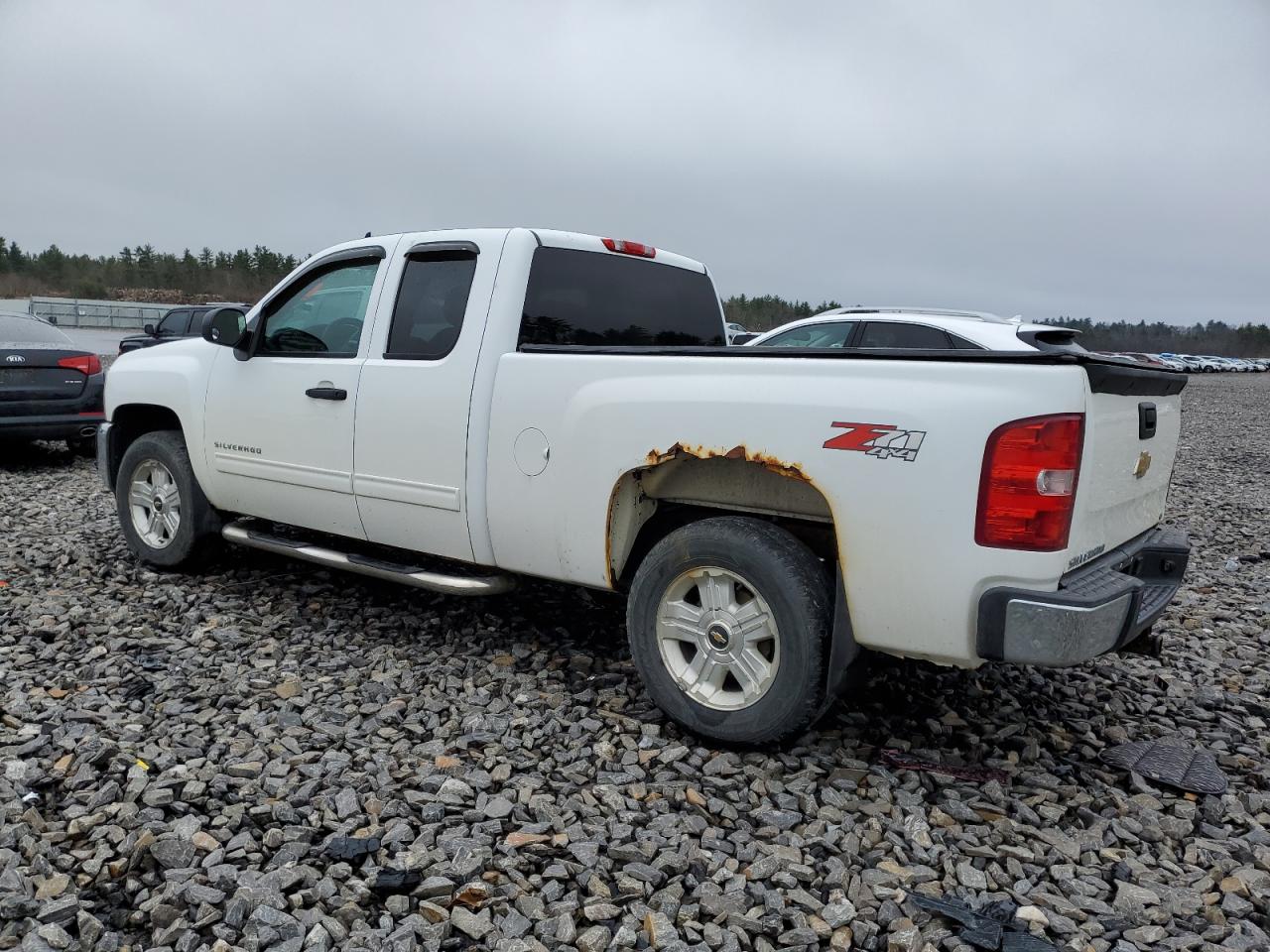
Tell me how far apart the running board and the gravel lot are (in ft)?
1.29

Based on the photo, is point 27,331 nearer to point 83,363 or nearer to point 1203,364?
point 83,363

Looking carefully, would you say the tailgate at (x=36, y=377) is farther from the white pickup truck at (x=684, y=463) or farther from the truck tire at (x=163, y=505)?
the white pickup truck at (x=684, y=463)

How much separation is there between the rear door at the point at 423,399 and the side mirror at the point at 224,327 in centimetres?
96

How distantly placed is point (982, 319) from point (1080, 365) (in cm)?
764

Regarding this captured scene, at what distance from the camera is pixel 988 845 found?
3062 mm

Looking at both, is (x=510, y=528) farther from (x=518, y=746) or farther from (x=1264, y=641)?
(x=1264, y=641)

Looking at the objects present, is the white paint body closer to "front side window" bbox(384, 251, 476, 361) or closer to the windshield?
"front side window" bbox(384, 251, 476, 361)

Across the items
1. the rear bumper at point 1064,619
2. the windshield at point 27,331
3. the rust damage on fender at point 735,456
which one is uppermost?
the windshield at point 27,331

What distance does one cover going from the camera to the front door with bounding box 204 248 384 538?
4.71 meters

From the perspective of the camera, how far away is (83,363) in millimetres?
9539

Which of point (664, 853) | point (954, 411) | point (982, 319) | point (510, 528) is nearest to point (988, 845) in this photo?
point (664, 853)

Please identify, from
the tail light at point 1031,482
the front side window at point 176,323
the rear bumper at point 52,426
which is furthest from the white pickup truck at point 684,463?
the front side window at point 176,323

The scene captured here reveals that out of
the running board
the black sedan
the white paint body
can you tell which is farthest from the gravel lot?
the black sedan

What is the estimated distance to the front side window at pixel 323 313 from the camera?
4.79m
